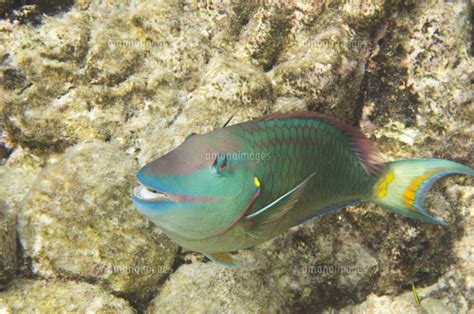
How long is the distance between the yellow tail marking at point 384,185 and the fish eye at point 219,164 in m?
1.09

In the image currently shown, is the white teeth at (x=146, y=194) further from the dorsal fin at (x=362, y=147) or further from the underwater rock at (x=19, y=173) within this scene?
the underwater rock at (x=19, y=173)

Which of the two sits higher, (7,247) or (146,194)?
(146,194)

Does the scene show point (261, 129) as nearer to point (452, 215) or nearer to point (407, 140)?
point (407, 140)

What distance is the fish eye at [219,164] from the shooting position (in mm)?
1577

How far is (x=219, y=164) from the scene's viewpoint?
62.4 inches

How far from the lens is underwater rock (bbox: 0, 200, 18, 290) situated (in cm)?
243

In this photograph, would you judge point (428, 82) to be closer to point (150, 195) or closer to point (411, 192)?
point (411, 192)

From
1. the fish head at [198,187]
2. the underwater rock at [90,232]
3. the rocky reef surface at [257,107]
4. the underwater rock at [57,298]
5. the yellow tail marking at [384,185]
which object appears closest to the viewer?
the fish head at [198,187]

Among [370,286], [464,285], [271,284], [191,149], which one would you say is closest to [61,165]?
[191,149]

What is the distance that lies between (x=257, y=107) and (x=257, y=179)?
48.7 inches

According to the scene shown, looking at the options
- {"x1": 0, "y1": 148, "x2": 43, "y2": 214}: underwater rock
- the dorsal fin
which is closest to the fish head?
the dorsal fin

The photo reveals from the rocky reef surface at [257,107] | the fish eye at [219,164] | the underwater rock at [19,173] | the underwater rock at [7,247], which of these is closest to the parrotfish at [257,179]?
the fish eye at [219,164]

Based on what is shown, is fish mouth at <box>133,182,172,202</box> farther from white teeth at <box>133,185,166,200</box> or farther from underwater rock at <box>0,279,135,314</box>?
underwater rock at <box>0,279,135,314</box>

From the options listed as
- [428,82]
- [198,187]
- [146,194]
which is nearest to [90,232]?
[146,194]
